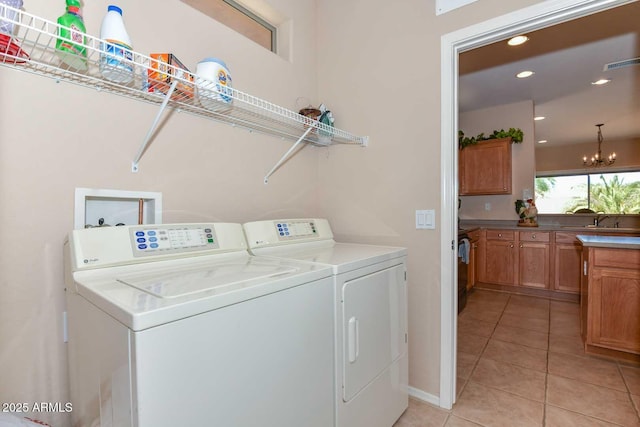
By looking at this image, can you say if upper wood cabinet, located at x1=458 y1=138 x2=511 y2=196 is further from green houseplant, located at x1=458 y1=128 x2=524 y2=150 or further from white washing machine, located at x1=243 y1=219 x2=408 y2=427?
white washing machine, located at x1=243 y1=219 x2=408 y2=427

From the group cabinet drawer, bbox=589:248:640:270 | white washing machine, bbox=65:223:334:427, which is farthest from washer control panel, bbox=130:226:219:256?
cabinet drawer, bbox=589:248:640:270

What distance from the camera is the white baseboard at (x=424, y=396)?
1787mm

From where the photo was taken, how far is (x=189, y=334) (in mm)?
736

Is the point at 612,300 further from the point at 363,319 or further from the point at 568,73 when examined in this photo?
the point at 568,73

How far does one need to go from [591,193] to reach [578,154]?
93 cm

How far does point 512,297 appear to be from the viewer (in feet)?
13.3

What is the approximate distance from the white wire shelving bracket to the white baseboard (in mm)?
1571

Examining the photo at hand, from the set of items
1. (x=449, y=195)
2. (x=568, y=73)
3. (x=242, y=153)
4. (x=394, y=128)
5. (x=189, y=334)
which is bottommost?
(x=189, y=334)

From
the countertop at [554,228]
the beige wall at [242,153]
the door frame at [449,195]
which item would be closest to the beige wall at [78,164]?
the beige wall at [242,153]

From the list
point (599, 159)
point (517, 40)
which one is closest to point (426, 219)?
point (517, 40)

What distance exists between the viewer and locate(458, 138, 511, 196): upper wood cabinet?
4.32m

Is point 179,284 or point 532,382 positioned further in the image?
point 532,382

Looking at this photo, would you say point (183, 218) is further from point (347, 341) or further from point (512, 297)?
point (512, 297)

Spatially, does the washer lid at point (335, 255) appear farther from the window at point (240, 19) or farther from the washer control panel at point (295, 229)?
the window at point (240, 19)
